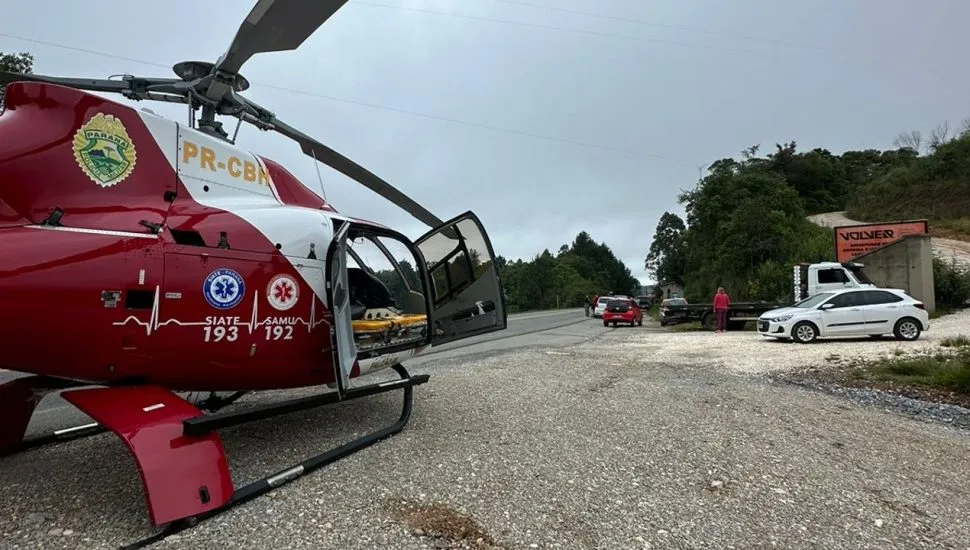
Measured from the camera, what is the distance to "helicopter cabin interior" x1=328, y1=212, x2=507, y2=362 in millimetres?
6176

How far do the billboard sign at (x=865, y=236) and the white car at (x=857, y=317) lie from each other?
42.3ft

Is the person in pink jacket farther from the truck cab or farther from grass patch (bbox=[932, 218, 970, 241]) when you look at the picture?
grass patch (bbox=[932, 218, 970, 241])

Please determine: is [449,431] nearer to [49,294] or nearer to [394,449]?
[394,449]

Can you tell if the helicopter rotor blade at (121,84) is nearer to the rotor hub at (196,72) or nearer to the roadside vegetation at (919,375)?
the rotor hub at (196,72)

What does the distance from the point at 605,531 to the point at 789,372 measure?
7741mm

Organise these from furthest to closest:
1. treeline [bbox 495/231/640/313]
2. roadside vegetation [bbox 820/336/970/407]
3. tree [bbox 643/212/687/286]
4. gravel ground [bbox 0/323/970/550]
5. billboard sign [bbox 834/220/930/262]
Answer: treeline [bbox 495/231/640/313], tree [bbox 643/212/687/286], billboard sign [bbox 834/220/930/262], roadside vegetation [bbox 820/336/970/407], gravel ground [bbox 0/323/970/550]

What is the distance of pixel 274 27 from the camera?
168 inches

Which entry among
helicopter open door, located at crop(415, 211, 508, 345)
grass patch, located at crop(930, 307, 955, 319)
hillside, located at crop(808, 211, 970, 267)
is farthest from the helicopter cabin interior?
hillside, located at crop(808, 211, 970, 267)

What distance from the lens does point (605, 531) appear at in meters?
3.19

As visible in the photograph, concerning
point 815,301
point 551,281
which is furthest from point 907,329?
point 551,281

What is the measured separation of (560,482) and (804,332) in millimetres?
12710

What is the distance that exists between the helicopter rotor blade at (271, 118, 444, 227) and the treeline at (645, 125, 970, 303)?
2128cm

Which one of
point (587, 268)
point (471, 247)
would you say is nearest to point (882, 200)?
point (471, 247)

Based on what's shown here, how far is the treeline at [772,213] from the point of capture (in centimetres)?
2781
